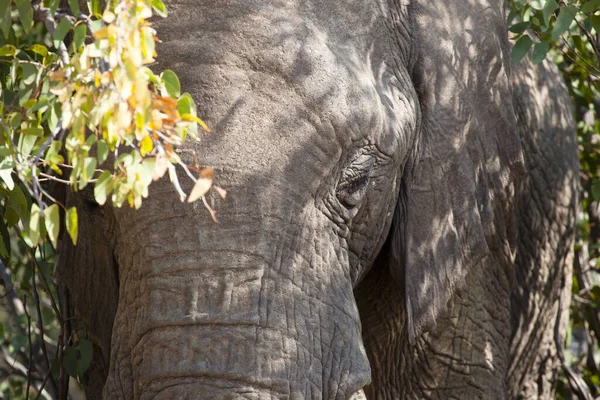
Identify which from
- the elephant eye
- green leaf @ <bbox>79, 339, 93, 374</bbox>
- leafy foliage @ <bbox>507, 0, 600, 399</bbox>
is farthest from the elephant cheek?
leafy foliage @ <bbox>507, 0, 600, 399</bbox>

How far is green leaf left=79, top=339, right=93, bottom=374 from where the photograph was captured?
11.0 feet

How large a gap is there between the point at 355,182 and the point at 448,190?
401mm

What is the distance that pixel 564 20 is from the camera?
10.2 ft

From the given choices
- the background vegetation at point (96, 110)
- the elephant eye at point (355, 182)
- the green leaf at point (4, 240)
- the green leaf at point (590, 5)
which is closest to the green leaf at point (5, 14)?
the background vegetation at point (96, 110)

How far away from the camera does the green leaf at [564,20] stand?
3.07m

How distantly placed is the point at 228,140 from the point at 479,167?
976 mm

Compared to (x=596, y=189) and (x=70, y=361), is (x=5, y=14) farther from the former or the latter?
(x=596, y=189)

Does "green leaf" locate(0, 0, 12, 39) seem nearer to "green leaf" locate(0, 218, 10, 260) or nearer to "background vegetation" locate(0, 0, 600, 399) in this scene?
"background vegetation" locate(0, 0, 600, 399)

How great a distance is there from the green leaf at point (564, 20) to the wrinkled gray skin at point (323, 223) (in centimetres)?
23

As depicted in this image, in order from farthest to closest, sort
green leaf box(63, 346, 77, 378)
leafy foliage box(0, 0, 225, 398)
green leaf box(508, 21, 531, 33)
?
1. green leaf box(63, 346, 77, 378)
2. green leaf box(508, 21, 531, 33)
3. leafy foliage box(0, 0, 225, 398)

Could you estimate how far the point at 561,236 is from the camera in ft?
13.4

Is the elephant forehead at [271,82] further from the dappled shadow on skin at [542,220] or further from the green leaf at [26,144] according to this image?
the dappled shadow on skin at [542,220]

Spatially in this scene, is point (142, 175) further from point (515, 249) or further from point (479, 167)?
point (515, 249)

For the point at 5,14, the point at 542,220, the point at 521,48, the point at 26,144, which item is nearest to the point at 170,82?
the point at 26,144
